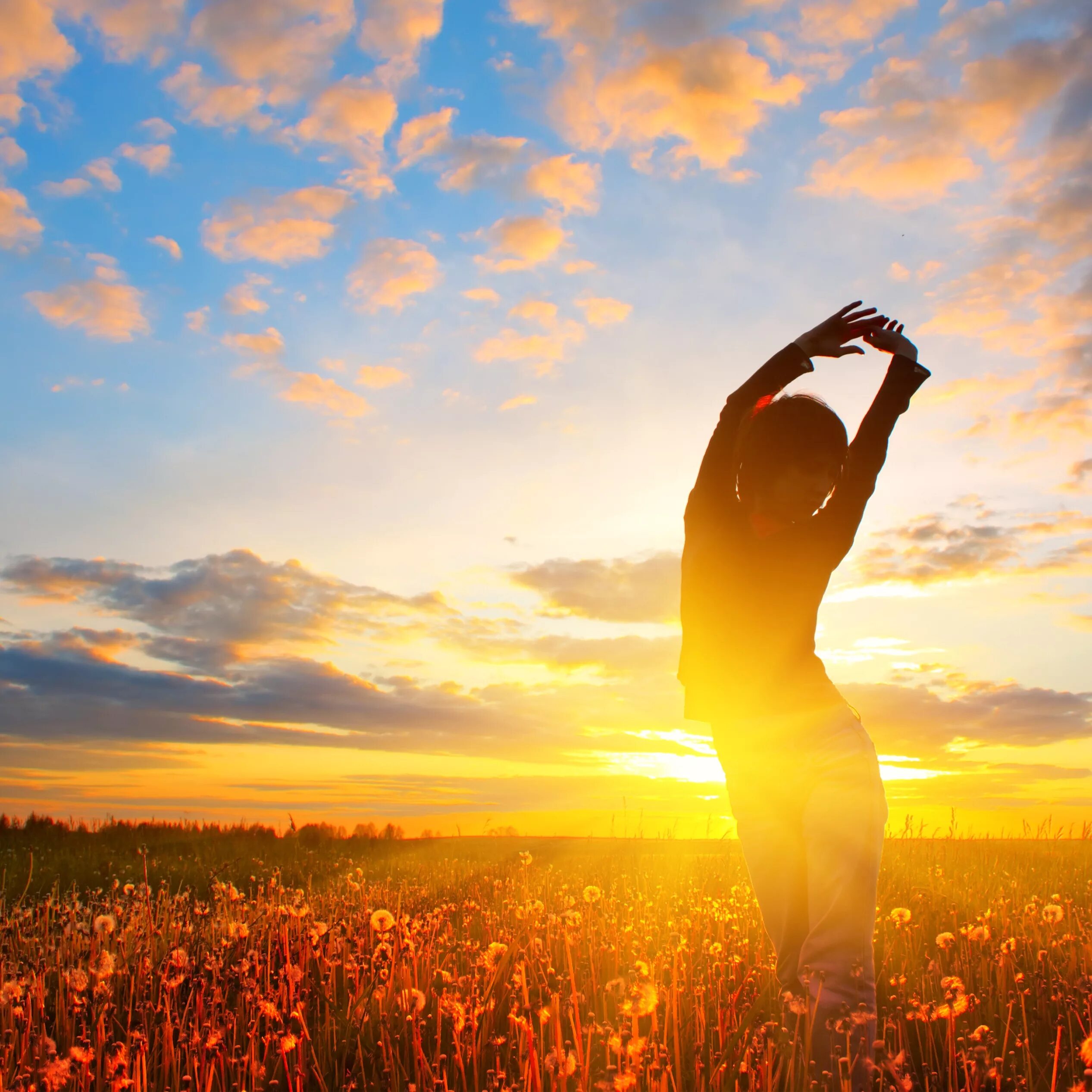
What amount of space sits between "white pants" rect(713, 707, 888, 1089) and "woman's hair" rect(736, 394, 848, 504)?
1189mm

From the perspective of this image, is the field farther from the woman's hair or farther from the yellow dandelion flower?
the woman's hair

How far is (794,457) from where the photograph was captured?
416cm

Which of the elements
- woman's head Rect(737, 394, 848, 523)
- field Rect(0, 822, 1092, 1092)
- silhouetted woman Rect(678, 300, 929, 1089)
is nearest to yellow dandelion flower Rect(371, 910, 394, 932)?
field Rect(0, 822, 1092, 1092)

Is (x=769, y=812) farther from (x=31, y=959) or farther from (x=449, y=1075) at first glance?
(x=31, y=959)

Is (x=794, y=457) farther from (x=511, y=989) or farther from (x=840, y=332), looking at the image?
(x=511, y=989)

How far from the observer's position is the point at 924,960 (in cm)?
617

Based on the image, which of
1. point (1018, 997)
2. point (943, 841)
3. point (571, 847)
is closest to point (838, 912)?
point (1018, 997)

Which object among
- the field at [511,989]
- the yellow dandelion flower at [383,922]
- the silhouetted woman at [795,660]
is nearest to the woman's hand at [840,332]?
the silhouetted woman at [795,660]

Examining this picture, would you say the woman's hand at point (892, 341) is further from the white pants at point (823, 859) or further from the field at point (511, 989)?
the field at point (511, 989)

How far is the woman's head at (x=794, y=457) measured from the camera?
163 inches

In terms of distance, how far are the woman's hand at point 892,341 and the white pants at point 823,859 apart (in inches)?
71.1

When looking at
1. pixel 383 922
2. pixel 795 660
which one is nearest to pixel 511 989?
pixel 383 922

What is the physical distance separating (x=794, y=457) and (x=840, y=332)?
2.46ft

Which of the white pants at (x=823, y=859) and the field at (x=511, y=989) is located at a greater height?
the white pants at (x=823, y=859)
